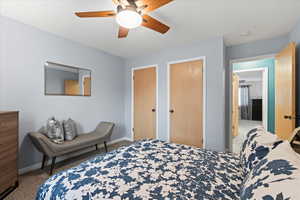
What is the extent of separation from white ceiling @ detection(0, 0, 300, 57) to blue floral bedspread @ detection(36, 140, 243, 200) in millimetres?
1927

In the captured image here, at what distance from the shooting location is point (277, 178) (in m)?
0.62

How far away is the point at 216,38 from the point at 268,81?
2266 mm

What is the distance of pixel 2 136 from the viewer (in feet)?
5.36

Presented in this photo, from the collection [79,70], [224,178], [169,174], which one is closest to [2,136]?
[79,70]

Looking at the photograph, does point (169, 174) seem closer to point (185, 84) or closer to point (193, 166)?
point (193, 166)

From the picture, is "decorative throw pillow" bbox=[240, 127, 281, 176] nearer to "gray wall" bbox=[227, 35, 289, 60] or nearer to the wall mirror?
"gray wall" bbox=[227, 35, 289, 60]

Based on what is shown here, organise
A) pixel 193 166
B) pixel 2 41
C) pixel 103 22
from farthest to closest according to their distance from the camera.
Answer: pixel 103 22 < pixel 2 41 < pixel 193 166

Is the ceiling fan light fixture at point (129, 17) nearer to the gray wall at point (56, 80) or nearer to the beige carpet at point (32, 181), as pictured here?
the gray wall at point (56, 80)

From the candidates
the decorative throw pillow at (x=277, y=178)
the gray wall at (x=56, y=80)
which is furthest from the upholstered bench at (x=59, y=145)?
the decorative throw pillow at (x=277, y=178)

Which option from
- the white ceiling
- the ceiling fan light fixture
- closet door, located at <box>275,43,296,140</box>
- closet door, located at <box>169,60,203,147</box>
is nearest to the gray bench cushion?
closet door, located at <box>169,60,203,147</box>

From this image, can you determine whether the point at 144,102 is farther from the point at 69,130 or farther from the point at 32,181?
the point at 32,181

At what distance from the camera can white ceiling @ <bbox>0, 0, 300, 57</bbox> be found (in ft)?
5.88

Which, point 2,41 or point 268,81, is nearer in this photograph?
point 2,41

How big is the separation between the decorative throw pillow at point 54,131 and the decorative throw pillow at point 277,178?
8.73 ft
